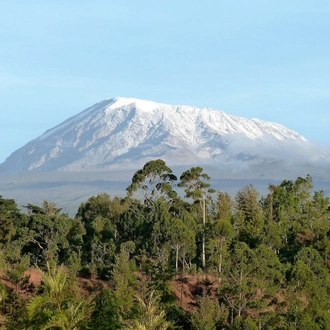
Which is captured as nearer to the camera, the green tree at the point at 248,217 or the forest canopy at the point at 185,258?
the forest canopy at the point at 185,258

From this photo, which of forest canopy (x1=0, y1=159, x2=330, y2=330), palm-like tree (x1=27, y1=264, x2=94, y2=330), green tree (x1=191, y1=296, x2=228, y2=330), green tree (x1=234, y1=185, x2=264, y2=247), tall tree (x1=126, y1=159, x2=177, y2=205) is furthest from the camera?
tall tree (x1=126, y1=159, x2=177, y2=205)

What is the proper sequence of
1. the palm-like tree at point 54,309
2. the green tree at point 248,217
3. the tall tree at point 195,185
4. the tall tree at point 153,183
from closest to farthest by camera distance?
1. the palm-like tree at point 54,309
2. the green tree at point 248,217
3. the tall tree at point 195,185
4. the tall tree at point 153,183

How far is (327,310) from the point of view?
36594mm

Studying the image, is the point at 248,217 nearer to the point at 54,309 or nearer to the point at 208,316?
the point at 208,316

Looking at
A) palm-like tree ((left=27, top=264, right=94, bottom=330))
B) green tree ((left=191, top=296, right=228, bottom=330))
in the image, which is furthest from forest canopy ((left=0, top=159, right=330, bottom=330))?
palm-like tree ((left=27, top=264, right=94, bottom=330))

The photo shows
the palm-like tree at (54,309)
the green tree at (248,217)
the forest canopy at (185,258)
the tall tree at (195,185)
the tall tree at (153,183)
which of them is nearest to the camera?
the palm-like tree at (54,309)

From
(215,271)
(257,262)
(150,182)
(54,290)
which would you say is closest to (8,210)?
(150,182)

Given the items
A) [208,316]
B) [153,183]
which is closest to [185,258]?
[153,183]

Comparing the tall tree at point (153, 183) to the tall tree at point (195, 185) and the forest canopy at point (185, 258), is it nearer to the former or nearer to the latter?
the forest canopy at point (185, 258)

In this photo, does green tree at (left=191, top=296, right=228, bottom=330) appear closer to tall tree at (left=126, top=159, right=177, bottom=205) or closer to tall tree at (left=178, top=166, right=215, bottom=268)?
tall tree at (left=178, top=166, right=215, bottom=268)

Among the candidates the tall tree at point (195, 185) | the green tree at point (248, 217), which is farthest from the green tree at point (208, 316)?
the tall tree at point (195, 185)

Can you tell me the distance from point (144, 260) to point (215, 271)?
5089 mm

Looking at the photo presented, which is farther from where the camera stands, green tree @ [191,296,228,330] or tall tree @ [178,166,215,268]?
tall tree @ [178,166,215,268]

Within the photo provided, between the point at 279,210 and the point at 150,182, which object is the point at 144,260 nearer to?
the point at 150,182
